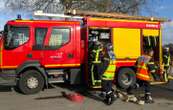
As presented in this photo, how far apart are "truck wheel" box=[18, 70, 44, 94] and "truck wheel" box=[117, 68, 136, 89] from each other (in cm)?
313

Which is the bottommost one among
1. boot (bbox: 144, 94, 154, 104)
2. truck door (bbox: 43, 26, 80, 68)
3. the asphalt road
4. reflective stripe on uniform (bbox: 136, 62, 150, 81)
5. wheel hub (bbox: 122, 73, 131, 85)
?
the asphalt road

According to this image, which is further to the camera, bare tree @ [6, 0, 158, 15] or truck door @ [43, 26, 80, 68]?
bare tree @ [6, 0, 158, 15]

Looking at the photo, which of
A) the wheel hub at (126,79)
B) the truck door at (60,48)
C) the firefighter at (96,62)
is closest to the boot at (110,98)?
the firefighter at (96,62)

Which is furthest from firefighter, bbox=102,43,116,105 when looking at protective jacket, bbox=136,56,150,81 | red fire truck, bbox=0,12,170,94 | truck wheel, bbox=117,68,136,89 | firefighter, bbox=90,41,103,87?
truck wheel, bbox=117,68,136,89

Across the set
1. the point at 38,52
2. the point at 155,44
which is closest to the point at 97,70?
the point at 38,52

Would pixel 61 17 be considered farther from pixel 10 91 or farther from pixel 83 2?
pixel 83 2

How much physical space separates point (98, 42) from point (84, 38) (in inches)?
22.7

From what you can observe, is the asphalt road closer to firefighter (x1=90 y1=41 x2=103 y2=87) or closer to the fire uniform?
the fire uniform

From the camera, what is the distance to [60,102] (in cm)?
1302

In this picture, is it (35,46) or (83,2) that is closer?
(35,46)

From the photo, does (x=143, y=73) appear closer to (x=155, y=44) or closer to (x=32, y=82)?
(x=32, y=82)

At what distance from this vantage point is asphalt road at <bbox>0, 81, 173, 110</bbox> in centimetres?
1219

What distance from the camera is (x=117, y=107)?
→ 1218 centimetres

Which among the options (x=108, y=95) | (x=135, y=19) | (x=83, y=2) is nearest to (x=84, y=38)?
(x=135, y=19)
